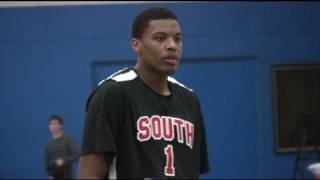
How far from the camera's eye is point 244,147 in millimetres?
8820

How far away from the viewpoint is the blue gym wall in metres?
7.74

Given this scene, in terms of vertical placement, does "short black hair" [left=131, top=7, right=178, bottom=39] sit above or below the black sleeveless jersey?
above

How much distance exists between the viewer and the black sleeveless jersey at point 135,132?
2.39 metres

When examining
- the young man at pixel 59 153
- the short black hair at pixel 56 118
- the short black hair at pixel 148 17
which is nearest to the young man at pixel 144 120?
the short black hair at pixel 148 17

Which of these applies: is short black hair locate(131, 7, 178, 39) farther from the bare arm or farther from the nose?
the bare arm

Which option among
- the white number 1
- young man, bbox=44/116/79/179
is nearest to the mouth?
the white number 1

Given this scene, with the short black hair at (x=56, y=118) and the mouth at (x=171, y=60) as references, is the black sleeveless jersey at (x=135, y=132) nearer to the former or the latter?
the mouth at (x=171, y=60)

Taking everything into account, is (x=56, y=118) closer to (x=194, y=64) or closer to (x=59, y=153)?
(x=59, y=153)

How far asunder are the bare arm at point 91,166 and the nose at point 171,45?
534 millimetres

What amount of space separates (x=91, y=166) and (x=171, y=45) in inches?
23.8

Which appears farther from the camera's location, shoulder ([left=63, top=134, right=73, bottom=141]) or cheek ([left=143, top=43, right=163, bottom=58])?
shoulder ([left=63, top=134, right=73, bottom=141])

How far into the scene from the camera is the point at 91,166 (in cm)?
237

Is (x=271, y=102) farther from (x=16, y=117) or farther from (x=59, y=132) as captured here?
(x=16, y=117)

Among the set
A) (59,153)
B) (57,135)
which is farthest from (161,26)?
(57,135)
